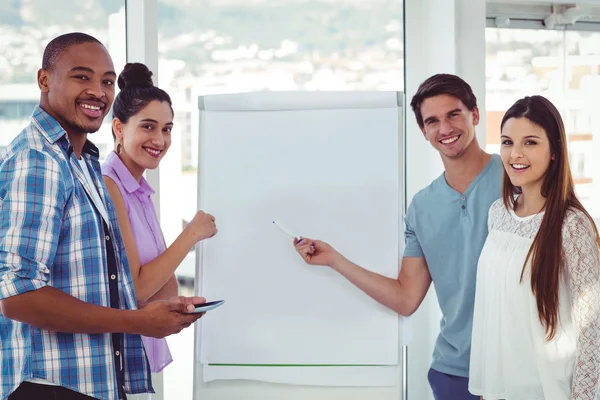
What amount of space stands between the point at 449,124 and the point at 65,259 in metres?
1.15

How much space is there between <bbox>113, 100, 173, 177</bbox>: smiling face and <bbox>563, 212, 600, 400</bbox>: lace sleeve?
1.19 metres

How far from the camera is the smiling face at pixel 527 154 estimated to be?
1.69 meters

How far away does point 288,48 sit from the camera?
9.14 ft

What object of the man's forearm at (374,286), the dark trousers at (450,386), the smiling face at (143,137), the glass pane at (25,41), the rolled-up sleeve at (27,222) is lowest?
the dark trousers at (450,386)

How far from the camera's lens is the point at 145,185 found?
A: 1977 mm

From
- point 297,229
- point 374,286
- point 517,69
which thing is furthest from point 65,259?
point 517,69

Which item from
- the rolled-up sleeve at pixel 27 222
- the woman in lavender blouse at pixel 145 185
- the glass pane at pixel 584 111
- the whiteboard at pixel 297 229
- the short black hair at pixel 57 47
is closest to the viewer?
the rolled-up sleeve at pixel 27 222

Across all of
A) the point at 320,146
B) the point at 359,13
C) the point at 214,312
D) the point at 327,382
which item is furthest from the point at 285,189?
the point at 359,13

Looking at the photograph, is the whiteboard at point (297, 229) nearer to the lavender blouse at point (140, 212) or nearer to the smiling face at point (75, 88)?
the lavender blouse at point (140, 212)

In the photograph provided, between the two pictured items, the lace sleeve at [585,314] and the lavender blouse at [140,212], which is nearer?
the lace sleeve at [585,314]

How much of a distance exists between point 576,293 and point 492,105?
144cm

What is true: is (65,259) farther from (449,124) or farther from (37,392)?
(449,124)

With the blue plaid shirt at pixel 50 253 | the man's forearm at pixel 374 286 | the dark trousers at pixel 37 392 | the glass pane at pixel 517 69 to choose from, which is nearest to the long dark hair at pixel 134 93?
the blue plaid shirt at pixel 50 253

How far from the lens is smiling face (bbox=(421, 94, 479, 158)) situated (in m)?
1.94
